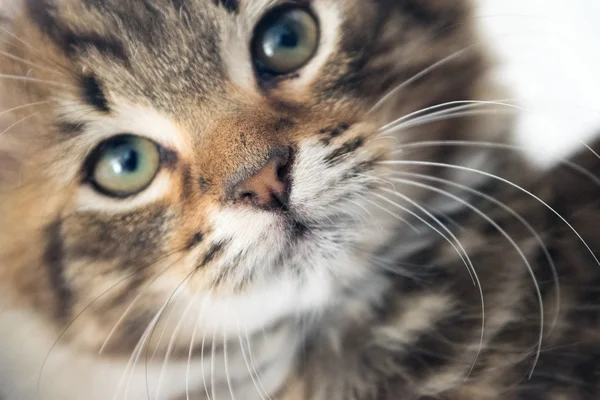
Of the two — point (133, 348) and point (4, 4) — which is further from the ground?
point (4, 4)

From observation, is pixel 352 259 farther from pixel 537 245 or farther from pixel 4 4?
pixel 4 4

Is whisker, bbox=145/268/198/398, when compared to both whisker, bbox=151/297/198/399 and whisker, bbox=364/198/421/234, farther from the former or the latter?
whisker, bbox=364/198/421/234

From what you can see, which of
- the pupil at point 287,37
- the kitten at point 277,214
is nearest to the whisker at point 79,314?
the kitten at point 277,214

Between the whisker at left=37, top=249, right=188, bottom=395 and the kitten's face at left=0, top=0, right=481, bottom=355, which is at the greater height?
the kitten's face at left=0, top=0, right=481, bottom=355

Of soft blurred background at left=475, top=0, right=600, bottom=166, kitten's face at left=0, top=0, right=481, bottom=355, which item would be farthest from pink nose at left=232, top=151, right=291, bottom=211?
soft blurred background at left=475, top=0, right=600, bottom=166

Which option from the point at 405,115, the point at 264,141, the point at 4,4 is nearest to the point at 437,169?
the point at 405,115

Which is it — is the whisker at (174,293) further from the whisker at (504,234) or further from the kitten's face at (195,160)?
the whisker at (504,234)
